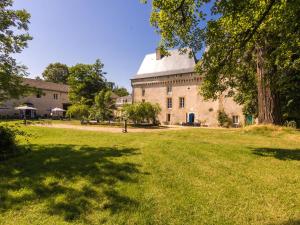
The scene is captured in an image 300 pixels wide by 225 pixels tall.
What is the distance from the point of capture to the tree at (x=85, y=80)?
50312 mm

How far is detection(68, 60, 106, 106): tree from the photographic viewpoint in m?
50.3

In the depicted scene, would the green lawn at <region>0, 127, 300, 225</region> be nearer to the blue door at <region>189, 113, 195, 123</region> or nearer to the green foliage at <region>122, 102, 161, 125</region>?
the green foliage at <region>122, 102, 161, 125</region>

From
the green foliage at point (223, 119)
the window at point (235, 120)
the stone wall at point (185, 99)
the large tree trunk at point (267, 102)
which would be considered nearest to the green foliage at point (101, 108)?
the stone wall at point (185, 99)

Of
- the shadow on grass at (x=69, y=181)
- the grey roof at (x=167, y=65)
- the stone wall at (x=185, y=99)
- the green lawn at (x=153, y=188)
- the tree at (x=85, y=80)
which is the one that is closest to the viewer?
the green lawn at (x=153, y=188)

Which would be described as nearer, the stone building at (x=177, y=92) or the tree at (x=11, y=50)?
the tree at (x=11, y=50)

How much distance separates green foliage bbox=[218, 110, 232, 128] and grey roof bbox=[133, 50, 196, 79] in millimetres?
9216

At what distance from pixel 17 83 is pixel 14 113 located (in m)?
44.8

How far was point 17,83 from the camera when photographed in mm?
10914

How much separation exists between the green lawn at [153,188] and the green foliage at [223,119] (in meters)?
30.0

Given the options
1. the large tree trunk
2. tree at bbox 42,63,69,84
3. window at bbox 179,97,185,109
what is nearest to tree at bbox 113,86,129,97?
tree at bbox 42,63,69,84

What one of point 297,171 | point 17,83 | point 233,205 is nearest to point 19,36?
point 17,83

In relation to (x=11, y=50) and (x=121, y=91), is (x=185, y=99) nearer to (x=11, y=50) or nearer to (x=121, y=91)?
(x=11, y=50)

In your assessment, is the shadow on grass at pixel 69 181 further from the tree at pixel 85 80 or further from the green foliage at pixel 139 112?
the tree at pixel 85 80

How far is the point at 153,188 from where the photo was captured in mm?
6180
